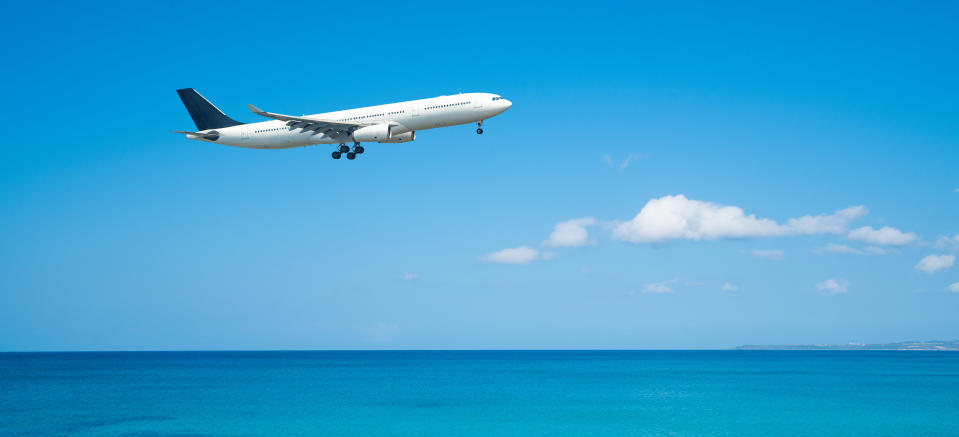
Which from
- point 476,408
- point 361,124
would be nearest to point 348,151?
point 361,124

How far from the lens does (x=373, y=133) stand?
2511 inches

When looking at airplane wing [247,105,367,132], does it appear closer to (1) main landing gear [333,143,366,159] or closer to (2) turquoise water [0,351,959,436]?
(1) main landing gear [333,143,366,159]

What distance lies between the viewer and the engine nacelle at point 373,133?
6322 centimetres

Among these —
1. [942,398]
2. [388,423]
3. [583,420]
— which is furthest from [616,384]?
[388,423]

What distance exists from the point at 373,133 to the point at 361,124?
62.7 inches

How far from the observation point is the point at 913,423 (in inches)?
2995

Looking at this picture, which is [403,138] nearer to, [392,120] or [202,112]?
[392,120]

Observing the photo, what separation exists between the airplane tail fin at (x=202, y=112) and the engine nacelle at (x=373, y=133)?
50.4ft

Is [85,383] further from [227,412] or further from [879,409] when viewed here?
[879,409]

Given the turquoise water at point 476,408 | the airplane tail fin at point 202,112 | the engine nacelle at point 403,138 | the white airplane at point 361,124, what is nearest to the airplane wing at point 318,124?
the white airplane at point 361,124

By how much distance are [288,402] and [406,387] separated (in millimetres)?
30672

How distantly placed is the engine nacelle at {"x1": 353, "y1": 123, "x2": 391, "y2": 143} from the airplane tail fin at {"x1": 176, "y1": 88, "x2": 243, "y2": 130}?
15.4 metres

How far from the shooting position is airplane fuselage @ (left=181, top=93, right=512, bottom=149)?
201 ft

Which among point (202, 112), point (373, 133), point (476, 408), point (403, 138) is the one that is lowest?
point (476, 408)
